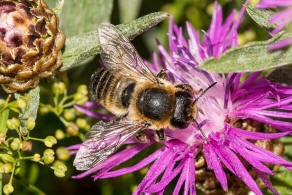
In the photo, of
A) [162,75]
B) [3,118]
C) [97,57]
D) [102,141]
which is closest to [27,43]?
[3,118]

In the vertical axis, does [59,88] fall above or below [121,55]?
below

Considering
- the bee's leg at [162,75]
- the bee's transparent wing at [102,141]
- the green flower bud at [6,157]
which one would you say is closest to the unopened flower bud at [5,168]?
the green flower bud at [6,157]

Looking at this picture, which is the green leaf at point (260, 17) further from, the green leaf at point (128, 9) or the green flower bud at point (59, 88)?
the green leaf at point (128, 9)

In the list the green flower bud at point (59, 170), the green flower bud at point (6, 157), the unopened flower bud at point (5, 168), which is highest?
the green flower bud at point (6, 157)

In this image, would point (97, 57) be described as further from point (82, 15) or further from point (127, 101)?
point (127, 101)

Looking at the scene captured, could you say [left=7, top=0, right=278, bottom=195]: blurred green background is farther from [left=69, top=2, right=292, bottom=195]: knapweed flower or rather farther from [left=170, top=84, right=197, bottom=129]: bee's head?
[left=170, top=84, right=197, bottom=129]: bee's head

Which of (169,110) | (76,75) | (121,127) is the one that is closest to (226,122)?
(169,110)

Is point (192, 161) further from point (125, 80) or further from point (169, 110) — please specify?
point (125, 80)
